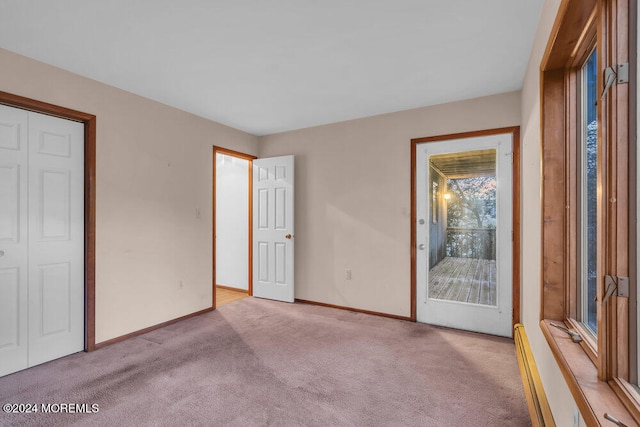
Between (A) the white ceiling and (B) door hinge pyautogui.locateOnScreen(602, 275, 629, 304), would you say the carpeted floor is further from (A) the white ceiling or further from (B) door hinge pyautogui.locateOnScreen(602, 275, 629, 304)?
(A) the white ceiling

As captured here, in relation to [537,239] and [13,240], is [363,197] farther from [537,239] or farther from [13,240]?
[13,240]

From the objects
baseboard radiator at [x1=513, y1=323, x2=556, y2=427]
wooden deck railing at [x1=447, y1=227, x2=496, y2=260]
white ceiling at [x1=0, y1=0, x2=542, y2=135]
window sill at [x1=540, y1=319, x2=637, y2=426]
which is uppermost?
white ceiling at [x1=0, y1=0, x2=542, y2=135]

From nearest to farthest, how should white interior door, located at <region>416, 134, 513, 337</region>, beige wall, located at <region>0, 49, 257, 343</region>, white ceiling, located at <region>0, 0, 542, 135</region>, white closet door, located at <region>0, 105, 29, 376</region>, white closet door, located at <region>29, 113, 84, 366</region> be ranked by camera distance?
1. white ceiling, located at <region>0, 0, 542, 135</region>
2. white closet door, located at <region>0, 105, 29, 376</region>
3. white closet door, located at <region>29, 113, 84, 366</region>
4. beige wall, located at <region>0, 49, 257, 343</region>
5. white interior door, located at <region>416, 134, 513, 337</region>

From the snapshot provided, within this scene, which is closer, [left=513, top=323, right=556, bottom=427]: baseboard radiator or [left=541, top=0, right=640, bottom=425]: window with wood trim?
[left=541, top=0, right=640, bottom=425]: window with wood trim

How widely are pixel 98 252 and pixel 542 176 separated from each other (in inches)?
138

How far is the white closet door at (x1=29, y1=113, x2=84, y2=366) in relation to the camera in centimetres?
257

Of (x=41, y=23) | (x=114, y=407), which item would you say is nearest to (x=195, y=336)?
(x=114, y=407)

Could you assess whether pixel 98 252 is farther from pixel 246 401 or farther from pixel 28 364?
pixel 246 401


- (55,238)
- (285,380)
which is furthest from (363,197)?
(55,238)

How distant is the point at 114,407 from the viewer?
6.59 ft

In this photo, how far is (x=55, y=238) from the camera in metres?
2.68

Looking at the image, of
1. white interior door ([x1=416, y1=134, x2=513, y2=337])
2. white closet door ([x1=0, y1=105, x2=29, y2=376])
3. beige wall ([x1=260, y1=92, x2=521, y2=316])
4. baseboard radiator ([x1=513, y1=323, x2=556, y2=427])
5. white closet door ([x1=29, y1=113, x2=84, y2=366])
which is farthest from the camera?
beige wall ([x1=260, y1=92, x2=521, y2=316])

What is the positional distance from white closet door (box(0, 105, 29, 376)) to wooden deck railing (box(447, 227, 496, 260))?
3904mm

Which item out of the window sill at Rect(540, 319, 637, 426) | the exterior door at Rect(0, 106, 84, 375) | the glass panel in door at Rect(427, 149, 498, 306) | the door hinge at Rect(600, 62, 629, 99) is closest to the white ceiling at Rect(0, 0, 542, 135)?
the exterior door at Rect(0, 106, 84, 375)
